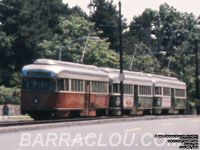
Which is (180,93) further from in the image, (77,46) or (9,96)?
(77,46)

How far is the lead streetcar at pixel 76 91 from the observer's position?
3406 cm

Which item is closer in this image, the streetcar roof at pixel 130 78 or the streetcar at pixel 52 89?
the streetcar at pixel 52 89

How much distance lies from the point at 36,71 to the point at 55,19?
6212cm

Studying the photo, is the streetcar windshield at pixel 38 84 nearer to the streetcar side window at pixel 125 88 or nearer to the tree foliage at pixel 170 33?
the streetcar side window at pixel 125 88

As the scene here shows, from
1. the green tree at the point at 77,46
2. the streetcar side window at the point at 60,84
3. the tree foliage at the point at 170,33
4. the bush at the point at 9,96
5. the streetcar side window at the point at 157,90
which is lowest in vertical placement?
the bush at the point at 9,96

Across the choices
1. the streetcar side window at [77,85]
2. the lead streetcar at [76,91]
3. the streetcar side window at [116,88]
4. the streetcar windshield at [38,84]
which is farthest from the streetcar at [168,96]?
the streetcar windshield at [38,84]

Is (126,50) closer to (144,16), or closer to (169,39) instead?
(169,39)

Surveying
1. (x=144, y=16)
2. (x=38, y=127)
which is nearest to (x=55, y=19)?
(x=144, y=16)

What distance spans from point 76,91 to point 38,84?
2518 mm

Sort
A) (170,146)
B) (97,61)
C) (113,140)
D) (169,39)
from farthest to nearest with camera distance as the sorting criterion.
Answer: (169,39) < (97,61) < (113,140) < (170,146)

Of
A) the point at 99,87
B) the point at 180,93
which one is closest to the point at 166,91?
the point at 180,93

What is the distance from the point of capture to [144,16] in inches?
5037

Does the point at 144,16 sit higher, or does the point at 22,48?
the point at 144,16

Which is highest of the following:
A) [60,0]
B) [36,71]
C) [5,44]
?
[60,0]
